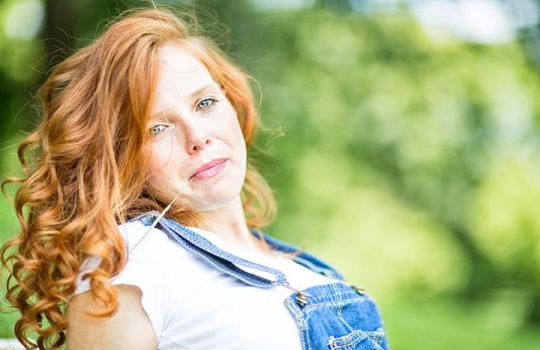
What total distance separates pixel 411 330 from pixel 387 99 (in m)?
2.33

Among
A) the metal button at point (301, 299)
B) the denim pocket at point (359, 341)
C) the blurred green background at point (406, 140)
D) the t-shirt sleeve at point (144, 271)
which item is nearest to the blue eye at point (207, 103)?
the t-shirt sleeve at point (144, 271)

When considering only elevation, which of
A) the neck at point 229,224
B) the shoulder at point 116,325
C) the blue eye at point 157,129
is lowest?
the shoulder at point 116,325

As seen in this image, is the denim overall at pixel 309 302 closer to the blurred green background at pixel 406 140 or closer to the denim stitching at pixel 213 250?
the denim stitching at pixel 213 250

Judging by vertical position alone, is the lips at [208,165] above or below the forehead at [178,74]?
below

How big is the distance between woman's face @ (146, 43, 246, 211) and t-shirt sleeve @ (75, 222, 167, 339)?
182 mm

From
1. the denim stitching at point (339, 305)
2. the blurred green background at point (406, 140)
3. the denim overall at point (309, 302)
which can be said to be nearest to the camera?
the denim overall at point (309, 302)

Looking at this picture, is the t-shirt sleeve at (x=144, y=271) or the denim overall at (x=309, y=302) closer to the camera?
the t-shirt sleeve at (x=144, y=271)

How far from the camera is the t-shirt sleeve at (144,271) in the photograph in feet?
4.57

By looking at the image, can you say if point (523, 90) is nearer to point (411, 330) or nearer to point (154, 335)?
point (411, 330)

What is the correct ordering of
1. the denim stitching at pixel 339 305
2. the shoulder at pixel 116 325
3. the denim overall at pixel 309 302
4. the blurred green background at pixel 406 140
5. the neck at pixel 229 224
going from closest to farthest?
the shoulder at pixel 116 325 → the denim overall at pixel 309 302 → the denim stitching at pixel 339 305 → the neck at pixel 229 224 → the blurred green background at pixel 406 140

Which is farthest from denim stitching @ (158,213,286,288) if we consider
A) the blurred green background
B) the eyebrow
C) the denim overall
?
the blurred green background

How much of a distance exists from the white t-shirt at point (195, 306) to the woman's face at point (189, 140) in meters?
0.16

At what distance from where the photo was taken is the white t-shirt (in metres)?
1.43

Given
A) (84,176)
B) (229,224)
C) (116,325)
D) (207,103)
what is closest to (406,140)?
(229,224)
